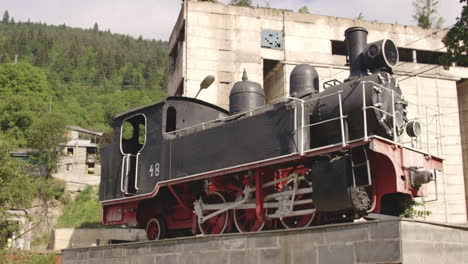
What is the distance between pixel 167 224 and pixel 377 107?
557 centimetres

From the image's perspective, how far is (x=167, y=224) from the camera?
37.5ft

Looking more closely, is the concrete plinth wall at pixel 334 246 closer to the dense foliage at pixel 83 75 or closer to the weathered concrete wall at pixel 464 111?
Result: the weathered concrete wall at pixel 464 111

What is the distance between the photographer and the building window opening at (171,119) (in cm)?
1122

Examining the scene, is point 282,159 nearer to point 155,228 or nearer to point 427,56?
point 155,228

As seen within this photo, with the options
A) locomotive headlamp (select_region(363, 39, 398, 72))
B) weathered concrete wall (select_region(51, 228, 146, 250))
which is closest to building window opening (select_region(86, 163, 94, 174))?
weathered concrete wall (select_region(51, 228, 146, 250))

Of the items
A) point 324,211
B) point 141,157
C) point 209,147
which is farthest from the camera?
point 141,157

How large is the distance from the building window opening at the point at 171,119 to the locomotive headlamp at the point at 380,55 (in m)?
4.40

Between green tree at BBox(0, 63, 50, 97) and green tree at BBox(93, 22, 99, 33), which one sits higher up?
green tree at BBox(93, 22, 99, 33)

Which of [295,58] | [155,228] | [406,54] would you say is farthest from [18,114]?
[155,228]

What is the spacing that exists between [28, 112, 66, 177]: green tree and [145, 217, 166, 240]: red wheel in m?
34.7

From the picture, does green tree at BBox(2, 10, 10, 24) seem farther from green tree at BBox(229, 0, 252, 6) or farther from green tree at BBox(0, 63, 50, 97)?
green tree at BBox(229, 0, 252, 6)

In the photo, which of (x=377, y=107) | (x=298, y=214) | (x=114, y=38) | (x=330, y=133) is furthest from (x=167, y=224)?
(x=114, y=38)

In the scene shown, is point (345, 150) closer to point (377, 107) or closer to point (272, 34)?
point (377, 107)

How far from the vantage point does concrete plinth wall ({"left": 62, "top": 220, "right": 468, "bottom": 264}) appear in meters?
6.14
